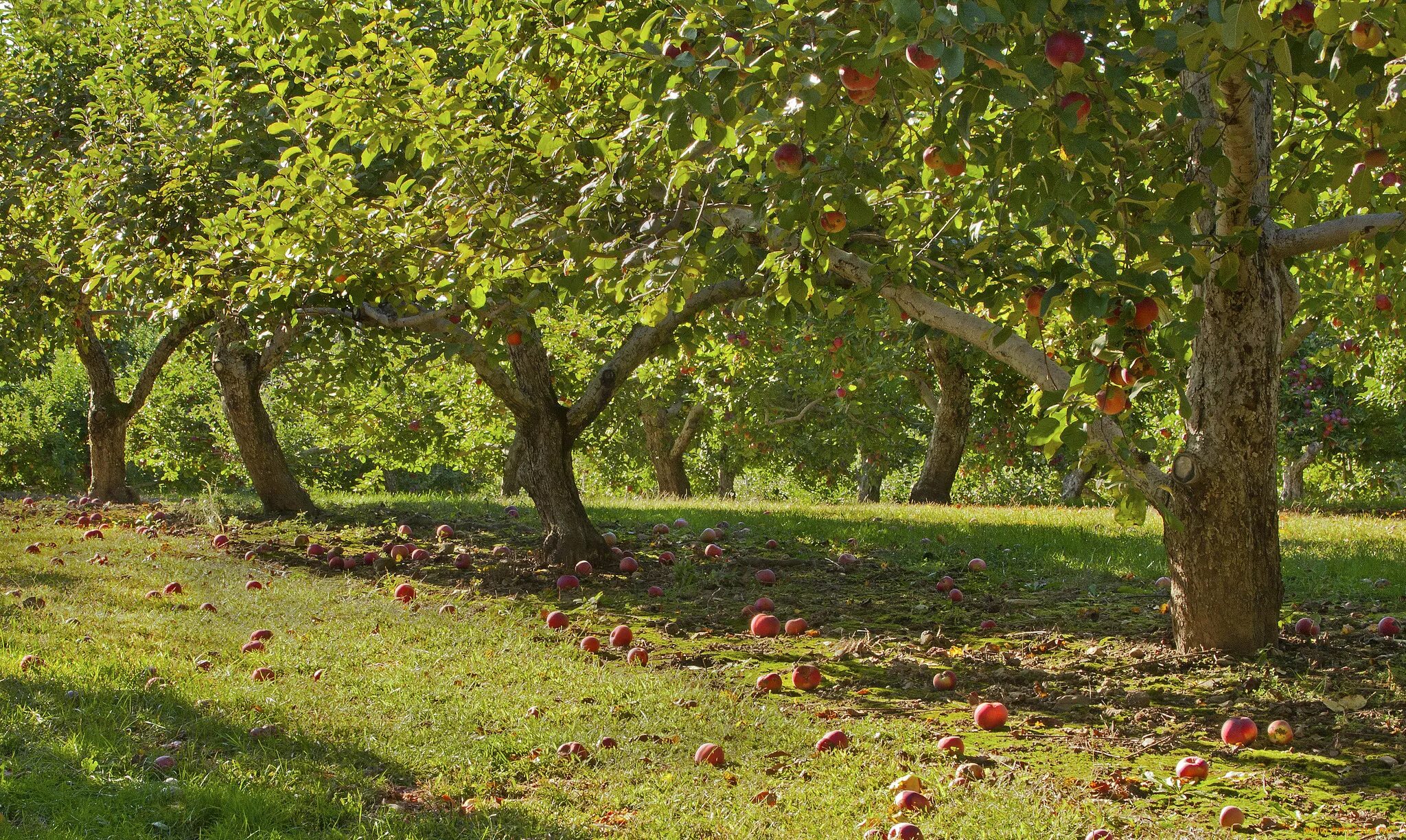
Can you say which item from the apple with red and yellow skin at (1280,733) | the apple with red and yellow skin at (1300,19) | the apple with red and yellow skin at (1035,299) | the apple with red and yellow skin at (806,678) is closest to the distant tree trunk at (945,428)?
the apple with red and yellow skin at (806,678)

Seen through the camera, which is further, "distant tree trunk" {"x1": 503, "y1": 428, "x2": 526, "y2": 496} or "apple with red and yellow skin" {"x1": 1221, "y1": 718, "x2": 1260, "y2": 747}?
"distant tree trunk" {"x1": 503, "y1": 428, "x2": 526, "y2": 496}

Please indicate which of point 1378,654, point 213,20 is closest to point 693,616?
→ point 1378,654

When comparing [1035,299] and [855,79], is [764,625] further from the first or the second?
[855,79]

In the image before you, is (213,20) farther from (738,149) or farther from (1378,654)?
(1378,654)

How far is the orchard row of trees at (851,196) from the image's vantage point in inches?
128

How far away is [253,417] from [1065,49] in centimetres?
1009

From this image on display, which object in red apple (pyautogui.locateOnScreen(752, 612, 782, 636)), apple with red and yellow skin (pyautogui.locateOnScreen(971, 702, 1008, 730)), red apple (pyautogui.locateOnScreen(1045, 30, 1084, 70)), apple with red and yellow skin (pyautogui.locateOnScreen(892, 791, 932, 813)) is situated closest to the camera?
red apple (pyautogui.locateOnScreen(1045, 30, 1084, 70))

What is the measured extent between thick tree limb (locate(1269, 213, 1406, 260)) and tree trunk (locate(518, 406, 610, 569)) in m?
4.94

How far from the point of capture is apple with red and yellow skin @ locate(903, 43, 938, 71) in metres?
2.78

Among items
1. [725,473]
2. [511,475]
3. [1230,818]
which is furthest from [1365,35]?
[725,473]

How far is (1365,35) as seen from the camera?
10.0 ft

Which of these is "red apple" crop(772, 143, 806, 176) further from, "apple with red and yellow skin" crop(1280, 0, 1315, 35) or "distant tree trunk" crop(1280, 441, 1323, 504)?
"distant tree trunk" crop(1280, 441, 1323, 504)

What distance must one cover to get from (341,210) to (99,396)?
9.39 meters

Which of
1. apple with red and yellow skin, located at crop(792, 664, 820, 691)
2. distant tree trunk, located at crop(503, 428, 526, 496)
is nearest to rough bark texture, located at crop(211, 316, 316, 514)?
distant tree trunk, located at crop(503, 428, 526, 496)
